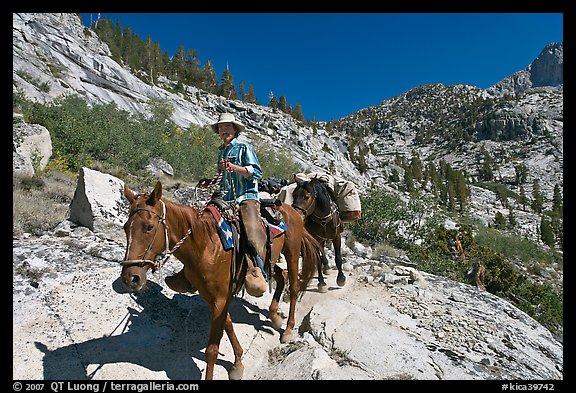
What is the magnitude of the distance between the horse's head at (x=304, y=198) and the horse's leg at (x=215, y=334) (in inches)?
127

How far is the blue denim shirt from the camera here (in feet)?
14.6

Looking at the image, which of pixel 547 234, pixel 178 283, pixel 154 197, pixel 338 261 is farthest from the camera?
pixel 547 234

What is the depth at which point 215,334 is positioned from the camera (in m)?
3.85

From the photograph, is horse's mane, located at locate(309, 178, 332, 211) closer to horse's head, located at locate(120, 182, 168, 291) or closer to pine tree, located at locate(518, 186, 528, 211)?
horse's head, located at locate(120, 182, 168, 291)

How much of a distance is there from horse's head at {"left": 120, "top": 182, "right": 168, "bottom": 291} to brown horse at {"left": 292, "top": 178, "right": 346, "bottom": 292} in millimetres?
3835

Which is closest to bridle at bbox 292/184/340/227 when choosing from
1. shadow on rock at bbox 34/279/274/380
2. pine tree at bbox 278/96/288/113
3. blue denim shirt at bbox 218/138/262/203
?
blue denim shirt at bbox 218/138/262/203

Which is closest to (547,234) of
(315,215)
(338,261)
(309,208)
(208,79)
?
(338,261)

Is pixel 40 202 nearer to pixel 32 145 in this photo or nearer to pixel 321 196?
pixel 32 145

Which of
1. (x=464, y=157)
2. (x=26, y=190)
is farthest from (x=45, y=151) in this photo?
(x=464, y=157)

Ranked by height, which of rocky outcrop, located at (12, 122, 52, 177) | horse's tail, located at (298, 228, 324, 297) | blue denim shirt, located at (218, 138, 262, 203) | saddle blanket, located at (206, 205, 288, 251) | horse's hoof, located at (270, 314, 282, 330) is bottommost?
horse's hoof, located at (270, 314, 282, 330)

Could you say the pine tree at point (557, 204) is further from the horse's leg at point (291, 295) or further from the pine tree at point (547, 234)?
the horse's leg at point (291, 295)

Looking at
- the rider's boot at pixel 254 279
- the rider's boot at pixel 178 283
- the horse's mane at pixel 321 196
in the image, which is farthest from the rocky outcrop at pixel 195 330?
the horse's mane at pixel 321 196

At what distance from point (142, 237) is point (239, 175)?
6.37ft
